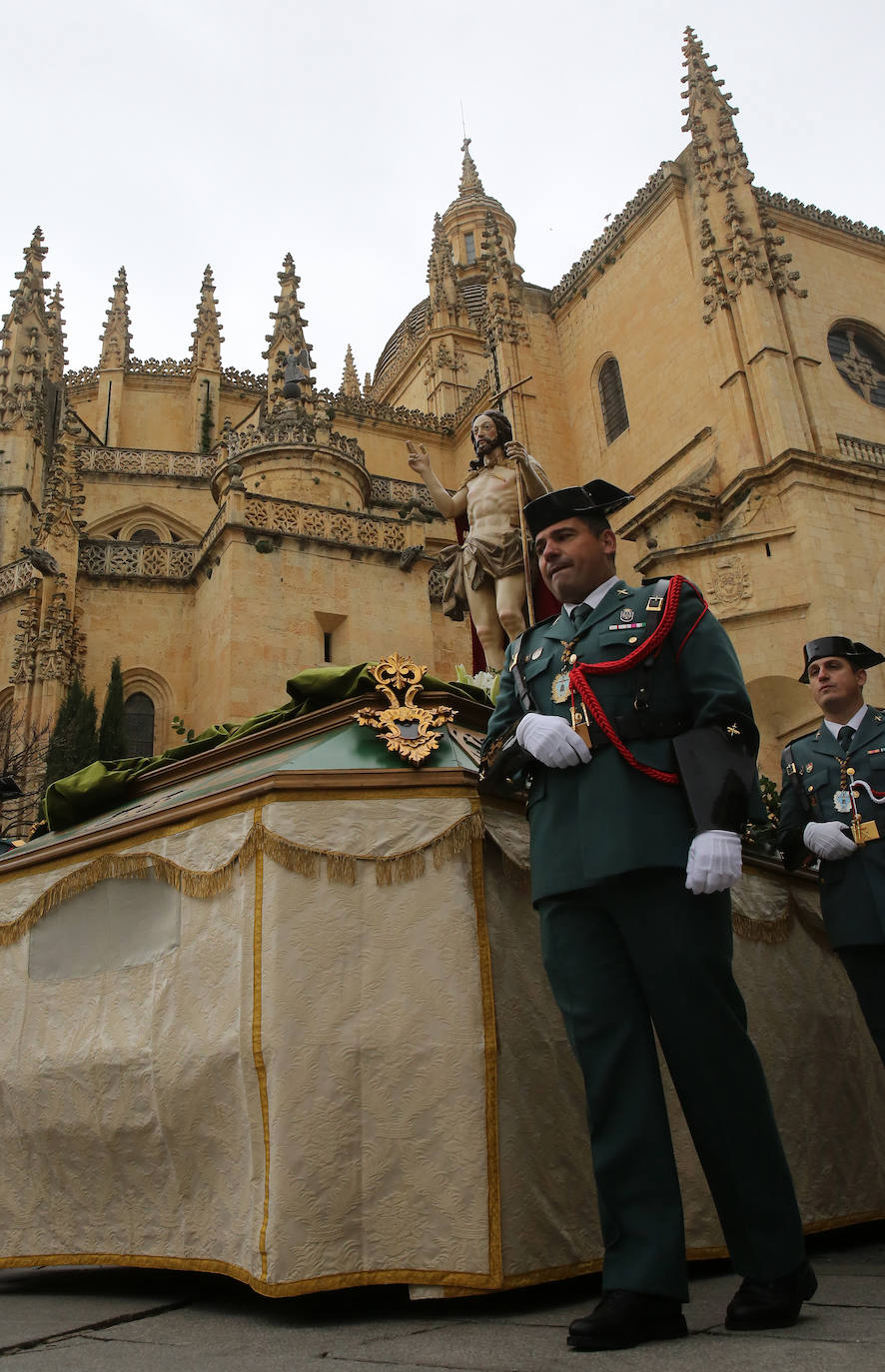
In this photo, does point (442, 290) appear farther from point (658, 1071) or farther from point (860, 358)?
point (658, 1071)

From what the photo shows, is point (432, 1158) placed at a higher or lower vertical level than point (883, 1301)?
higher

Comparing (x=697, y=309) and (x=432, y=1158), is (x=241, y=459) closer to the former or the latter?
(x=697, y=309)

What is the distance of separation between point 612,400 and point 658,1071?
26521 mm

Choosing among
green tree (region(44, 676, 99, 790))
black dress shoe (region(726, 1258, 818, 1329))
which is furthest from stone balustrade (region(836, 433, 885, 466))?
black dress shoe (region(726, 1258, 818, 1329))

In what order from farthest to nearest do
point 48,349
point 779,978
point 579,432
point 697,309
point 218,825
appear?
point 48,349
point 579,432
point 697,309
point 779,978
point 218,825

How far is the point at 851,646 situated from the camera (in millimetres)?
5340

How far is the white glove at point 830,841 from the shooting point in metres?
4.77

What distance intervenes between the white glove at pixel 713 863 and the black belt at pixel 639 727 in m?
0.40

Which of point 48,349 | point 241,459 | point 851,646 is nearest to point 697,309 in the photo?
point 241,459

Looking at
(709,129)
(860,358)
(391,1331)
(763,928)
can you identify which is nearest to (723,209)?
(709,129)

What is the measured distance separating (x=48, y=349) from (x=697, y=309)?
1893 centimetres

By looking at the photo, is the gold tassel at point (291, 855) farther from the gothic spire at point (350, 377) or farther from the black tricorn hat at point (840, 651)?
the gothic spire at point (350, 377)

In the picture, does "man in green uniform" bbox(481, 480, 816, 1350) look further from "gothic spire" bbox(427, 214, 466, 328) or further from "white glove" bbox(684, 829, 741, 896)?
"gothic spire" bbox(427, 214, 466, 328)

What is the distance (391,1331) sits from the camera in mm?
2918
